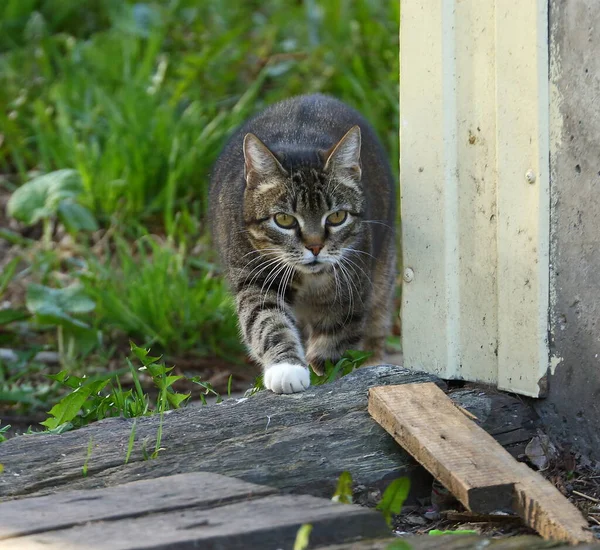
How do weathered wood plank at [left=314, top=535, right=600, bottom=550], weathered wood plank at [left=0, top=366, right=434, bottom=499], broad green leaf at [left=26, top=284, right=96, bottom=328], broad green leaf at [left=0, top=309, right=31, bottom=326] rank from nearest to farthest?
weathered wood plank at [left=314, top=535, right=600, bottom=550], weathered wood plank at [left=0, top=366, right=434, bottom=499], broad green leaf at [left=26, top=284, right=96, bottom=328], broad green leaf at [left=0, top=309, right=31, bottom=326]

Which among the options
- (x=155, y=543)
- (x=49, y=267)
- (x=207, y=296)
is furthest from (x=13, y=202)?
(x=155, y=543)

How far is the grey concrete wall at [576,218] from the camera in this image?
2.67 meters

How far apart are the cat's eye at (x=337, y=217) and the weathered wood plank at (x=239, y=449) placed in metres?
0.81

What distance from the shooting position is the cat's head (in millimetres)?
3533

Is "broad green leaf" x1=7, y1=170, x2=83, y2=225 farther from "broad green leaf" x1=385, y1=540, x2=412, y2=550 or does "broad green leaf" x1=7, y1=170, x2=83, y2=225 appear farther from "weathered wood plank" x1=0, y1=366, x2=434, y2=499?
"broad green leaf" x1=385, y1=540, x2=412, y2=550

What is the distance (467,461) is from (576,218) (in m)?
0.74

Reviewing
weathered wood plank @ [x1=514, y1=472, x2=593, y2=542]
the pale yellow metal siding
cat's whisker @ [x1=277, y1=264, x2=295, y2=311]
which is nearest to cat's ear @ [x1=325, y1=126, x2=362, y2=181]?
the pale yellow metal siding

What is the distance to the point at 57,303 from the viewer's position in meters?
4.52

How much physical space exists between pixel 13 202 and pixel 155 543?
365 cm

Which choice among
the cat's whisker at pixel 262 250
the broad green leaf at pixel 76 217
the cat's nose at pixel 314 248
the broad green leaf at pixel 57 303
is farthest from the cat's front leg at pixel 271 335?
the broad green leaf at pixel 76 217

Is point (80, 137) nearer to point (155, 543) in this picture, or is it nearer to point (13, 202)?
point (13, 202)

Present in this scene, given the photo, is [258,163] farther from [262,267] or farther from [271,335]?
[271,335]

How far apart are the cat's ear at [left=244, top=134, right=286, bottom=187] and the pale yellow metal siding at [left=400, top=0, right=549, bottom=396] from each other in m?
0.48

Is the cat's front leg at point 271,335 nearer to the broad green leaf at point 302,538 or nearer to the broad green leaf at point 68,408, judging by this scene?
the broad green leaf at point 68,408
